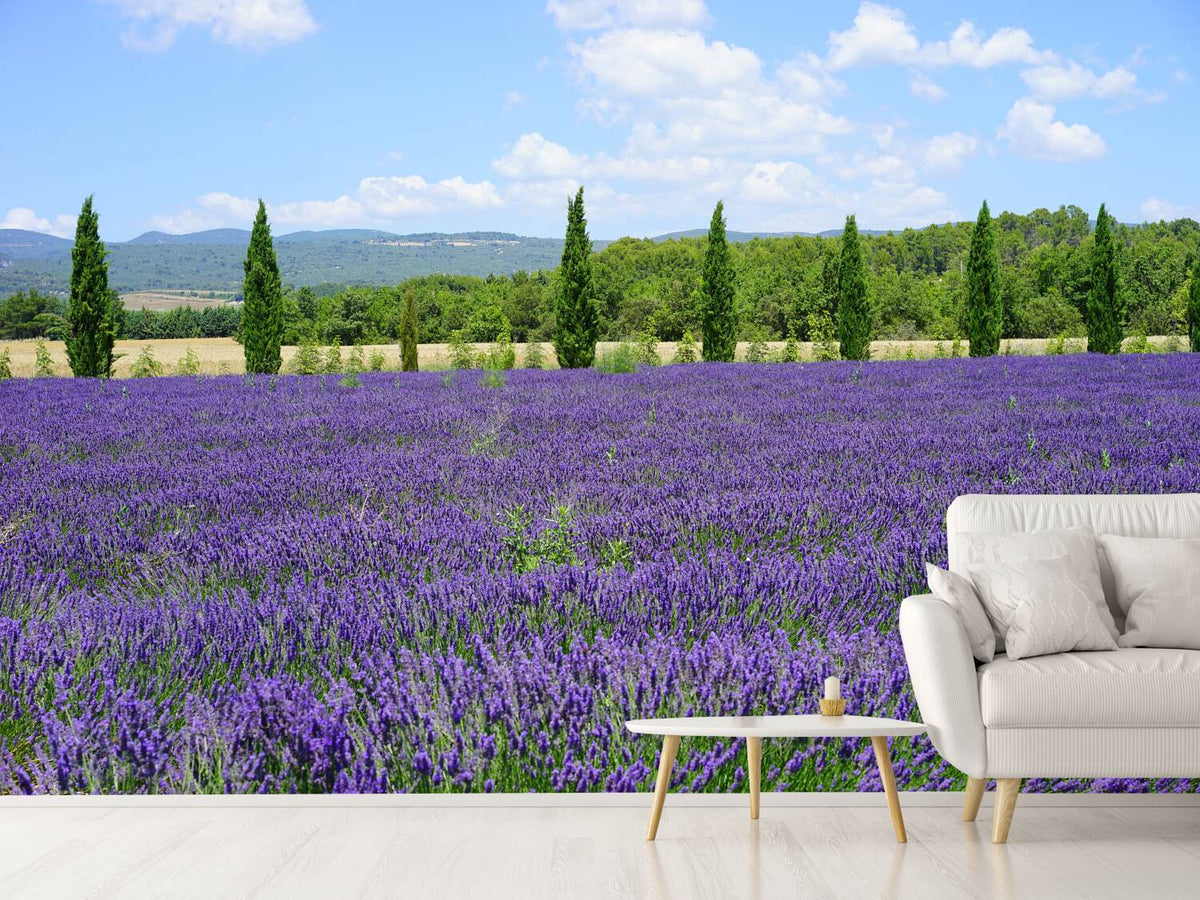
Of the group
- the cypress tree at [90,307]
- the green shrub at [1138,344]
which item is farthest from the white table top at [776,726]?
the green shrub at [1138,344]

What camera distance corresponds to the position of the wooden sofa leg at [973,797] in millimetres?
2264

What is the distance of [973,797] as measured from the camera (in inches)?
89.9

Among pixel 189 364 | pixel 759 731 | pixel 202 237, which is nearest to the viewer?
pixel 759 731

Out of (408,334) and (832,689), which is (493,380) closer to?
(408,334)

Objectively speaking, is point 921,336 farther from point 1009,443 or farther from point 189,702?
point 189,702

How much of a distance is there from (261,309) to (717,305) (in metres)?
5.03

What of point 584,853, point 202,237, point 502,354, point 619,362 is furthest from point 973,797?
point 502,354

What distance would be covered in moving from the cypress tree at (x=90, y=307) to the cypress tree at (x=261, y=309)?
5.48ft

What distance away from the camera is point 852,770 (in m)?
2.29

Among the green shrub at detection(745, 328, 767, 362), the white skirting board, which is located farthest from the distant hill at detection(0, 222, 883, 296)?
the white skirting board

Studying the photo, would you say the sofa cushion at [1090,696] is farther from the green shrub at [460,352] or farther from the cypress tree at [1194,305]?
the cypress tree at [1194,305]

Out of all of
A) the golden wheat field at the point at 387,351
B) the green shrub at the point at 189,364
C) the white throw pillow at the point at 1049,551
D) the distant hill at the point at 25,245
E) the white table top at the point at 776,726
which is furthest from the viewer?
the green shrub at the point at 189,364

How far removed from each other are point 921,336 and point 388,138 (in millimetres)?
7954

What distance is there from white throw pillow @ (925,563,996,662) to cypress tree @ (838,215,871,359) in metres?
9.73
